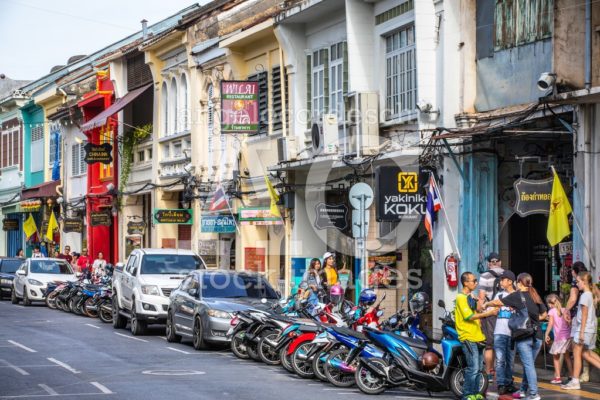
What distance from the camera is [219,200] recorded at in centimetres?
3553

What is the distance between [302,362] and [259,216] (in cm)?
1382

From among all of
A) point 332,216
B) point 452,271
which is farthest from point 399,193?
point 332,216

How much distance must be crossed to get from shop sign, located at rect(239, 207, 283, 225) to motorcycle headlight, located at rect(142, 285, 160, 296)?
234 inches

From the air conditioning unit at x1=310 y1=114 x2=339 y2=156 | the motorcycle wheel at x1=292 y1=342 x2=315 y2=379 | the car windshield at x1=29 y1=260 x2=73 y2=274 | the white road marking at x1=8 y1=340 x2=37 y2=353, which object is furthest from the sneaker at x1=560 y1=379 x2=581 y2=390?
the car windshield at x1=29 y1=260 x2=73 y2=274

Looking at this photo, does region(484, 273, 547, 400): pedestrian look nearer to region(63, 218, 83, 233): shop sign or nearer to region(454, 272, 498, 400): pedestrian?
region(454, 272, 498, 400): pedestrian

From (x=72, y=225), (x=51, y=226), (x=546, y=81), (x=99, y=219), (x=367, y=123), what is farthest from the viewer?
(x=51, y=226)

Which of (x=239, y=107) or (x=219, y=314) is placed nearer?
(x=219, y=314)

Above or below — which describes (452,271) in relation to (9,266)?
above

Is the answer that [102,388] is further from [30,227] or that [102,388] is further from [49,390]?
[30,227]

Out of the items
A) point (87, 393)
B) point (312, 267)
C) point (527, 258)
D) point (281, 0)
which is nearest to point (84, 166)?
point (281, 0)

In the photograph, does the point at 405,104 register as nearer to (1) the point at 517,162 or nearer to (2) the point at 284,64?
(1) the point at 517,162

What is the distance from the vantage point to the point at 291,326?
1988 centimetres

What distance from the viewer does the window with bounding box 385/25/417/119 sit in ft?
82.8

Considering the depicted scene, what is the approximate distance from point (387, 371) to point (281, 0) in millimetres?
18550
